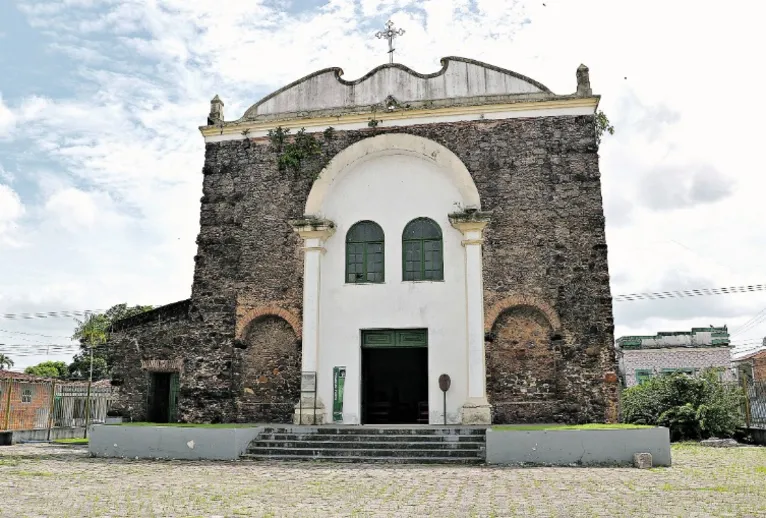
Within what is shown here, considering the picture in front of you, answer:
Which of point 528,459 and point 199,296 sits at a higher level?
point 199,296

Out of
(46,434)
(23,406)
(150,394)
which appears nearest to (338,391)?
(150,394)

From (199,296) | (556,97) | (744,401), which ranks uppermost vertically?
(556,97)

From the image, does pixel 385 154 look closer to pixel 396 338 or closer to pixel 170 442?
pixel 396 338

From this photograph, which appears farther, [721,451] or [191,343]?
[191,343]

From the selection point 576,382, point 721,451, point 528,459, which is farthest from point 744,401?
point 528,459

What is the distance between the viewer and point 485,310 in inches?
554

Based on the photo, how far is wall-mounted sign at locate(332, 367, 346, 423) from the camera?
14.4 m

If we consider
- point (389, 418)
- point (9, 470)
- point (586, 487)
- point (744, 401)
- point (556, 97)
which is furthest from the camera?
point (389, 418)

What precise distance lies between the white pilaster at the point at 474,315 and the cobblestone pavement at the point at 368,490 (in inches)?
109

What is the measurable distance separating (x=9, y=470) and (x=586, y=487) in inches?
343

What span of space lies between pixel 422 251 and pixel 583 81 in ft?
17.4

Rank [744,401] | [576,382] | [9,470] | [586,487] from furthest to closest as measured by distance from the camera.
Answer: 1. [744,401]
2. [576,382]
3. [9,470]
4. [586,487]

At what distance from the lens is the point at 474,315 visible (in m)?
14.0

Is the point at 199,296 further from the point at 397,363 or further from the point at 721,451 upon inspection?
the point at 721,451
